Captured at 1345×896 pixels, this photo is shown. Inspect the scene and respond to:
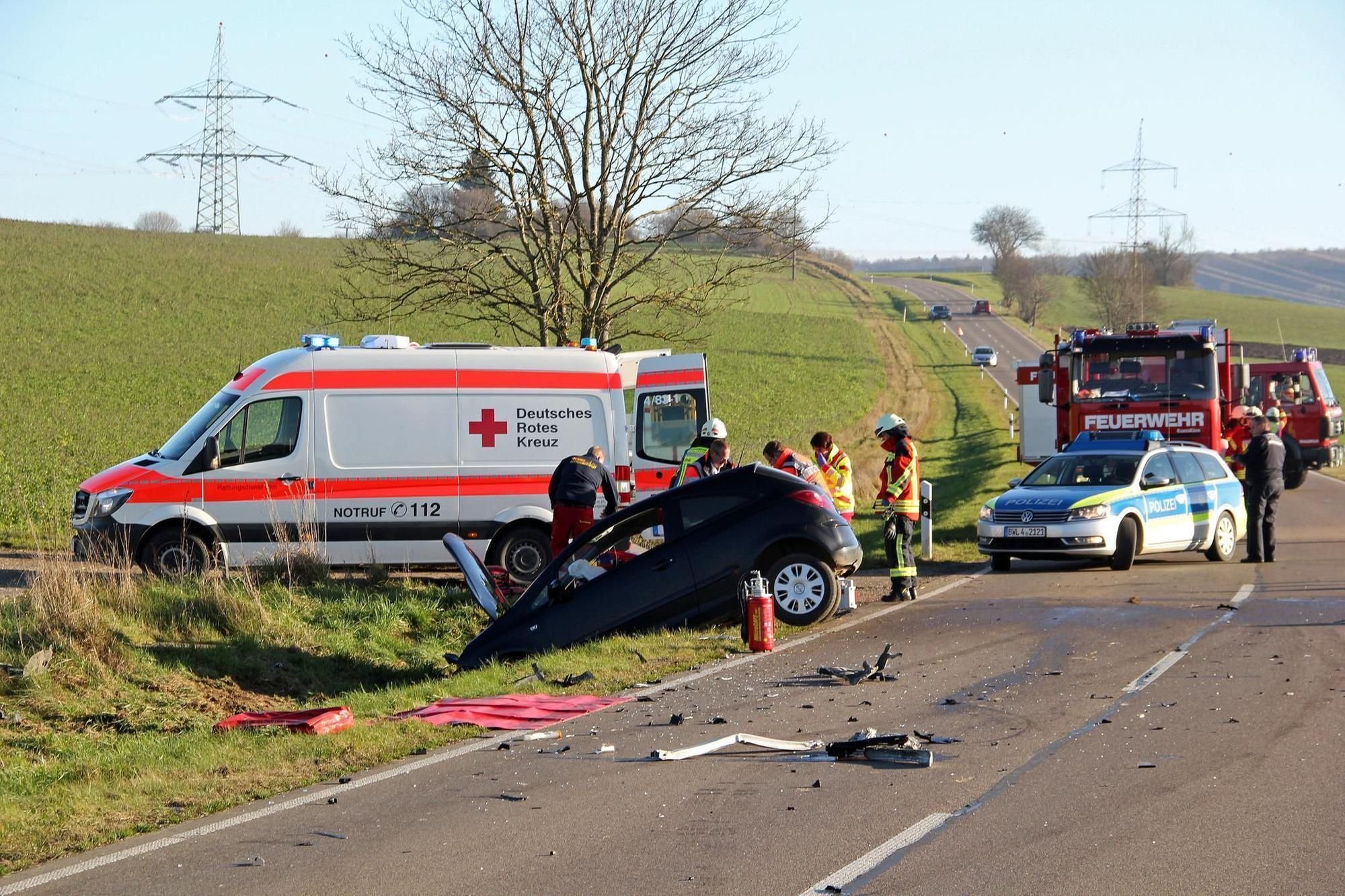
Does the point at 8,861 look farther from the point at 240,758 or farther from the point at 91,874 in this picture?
the point at 240,758

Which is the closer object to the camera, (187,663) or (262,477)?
(187,663)

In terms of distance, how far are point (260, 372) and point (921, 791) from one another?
10.8 metres

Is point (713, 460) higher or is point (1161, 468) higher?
point (713, 460)

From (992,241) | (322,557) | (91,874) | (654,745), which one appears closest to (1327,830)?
(654,745)

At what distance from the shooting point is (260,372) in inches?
615

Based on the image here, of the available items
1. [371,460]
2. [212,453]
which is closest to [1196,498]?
[371,460]

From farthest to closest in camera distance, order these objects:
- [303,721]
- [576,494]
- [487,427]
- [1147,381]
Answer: [1147,381]
[487,427]
[576,494]
[303,721]

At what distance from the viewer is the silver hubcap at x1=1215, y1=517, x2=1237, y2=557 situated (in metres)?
18.1

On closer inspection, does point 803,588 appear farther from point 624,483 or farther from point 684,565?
point 624,483

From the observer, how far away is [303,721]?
8867mm

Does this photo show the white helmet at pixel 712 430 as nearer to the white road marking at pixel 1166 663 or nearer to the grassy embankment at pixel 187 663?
the grassy embankment at pixel 187 663

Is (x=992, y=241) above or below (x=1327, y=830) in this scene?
above

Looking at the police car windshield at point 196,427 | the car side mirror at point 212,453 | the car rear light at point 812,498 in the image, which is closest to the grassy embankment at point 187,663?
the car rear light at point 812,498

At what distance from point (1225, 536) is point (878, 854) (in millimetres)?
13993
